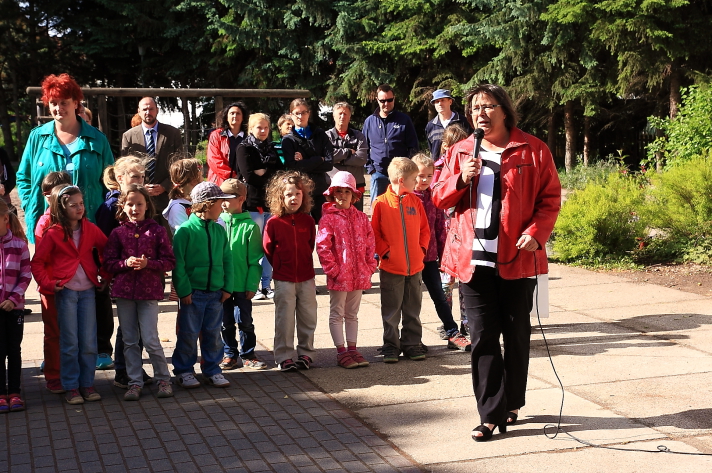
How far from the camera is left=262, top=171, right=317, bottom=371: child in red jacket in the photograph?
20.3 ft

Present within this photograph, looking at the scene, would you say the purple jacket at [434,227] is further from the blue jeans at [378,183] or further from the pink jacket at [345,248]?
the blue jeans at [378,183]

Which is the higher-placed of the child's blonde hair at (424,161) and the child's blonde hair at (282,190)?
the child's blonde hair at (424,161)

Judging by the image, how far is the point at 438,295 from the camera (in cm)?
684

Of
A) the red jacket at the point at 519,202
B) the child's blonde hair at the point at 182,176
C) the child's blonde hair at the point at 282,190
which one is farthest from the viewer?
the child's blonde hair at the point at 182,176

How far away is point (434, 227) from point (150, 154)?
9.11 feet

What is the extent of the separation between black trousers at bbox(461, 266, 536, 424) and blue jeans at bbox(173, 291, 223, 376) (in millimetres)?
1930

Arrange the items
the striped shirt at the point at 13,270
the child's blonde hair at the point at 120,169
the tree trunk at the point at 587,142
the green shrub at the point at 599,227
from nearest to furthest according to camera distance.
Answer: the striped shirt at the point at 13,270, the child's blonde hair at the point at 120,169, the green shrub at the point at 599,227, the tree trunk at the point at 587,142

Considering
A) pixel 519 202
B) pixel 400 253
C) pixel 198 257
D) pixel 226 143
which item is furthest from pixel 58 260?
pixel 226 143

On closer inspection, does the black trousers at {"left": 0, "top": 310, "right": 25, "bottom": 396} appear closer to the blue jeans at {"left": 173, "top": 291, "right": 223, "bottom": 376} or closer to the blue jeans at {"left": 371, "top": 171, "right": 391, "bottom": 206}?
the blue jeans at {"left": 173, "top": 291, "right": 223, "bottom": 376}

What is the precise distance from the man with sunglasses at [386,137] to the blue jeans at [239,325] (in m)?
3.38

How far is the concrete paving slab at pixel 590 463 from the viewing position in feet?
13.8

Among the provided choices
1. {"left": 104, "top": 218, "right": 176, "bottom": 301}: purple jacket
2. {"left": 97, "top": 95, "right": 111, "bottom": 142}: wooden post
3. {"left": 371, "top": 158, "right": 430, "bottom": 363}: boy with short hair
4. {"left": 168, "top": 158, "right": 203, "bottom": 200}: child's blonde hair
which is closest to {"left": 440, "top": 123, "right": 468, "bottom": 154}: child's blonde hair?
{"left": 371, "top": 158, "right": 430, "bottom": 363}: boy with short hair

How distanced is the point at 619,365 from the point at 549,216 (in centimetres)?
199

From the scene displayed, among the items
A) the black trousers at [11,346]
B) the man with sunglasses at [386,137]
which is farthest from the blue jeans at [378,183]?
the black trousers at [11,346]
